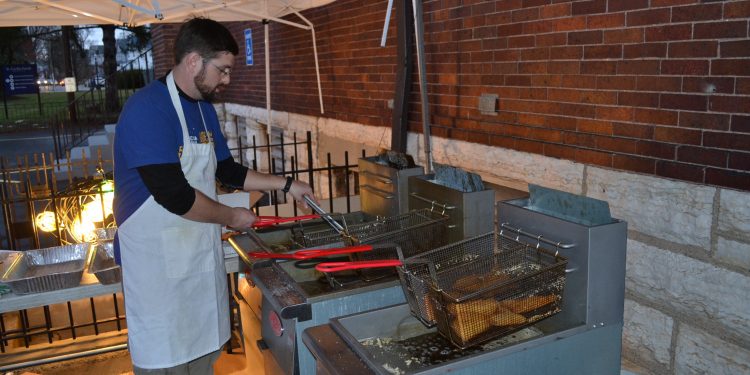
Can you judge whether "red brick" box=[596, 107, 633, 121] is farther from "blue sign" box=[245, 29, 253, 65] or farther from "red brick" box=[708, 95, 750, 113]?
"blue sign" box=[245, 29, 253, 65]

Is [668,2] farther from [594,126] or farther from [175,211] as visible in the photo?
[175,211]

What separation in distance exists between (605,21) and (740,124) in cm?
108

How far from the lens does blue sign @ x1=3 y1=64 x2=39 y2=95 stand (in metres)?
22.4

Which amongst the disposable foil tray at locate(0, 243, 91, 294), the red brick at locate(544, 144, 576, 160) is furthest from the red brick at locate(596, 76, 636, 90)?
the disposable foil tray at locate(0, 243, 91, 294)

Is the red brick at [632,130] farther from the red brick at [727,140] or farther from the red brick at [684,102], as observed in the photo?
the red brick at [727,140]

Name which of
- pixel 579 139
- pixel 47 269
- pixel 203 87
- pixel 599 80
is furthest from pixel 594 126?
pixel 47 269

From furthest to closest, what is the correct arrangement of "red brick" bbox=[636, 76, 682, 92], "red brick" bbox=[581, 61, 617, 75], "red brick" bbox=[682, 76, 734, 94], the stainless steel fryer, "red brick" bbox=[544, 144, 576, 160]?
"red brick" bbox=[544, 144, 576, 160]
"red brick" bbox=[581, 61, 617, 75]
"red brick" bbox=[636, 76, 682, 92]
"red brick" bbox=[682, 76, 734, 94]
the stainless steel fryer

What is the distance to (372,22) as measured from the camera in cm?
660

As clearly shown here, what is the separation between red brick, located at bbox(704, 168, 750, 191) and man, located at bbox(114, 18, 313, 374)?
2283 millimetres

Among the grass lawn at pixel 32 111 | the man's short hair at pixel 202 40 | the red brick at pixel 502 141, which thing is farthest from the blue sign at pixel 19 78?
the man's short hair at pixel 202 40

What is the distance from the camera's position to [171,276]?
291cm

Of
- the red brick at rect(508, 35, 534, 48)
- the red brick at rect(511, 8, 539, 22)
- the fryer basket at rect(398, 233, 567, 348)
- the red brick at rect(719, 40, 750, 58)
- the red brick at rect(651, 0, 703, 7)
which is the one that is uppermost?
the red brick at rect(511, 8, 539, 22)

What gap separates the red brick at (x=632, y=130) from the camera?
11.3 ft

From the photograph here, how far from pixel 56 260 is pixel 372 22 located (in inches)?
153
